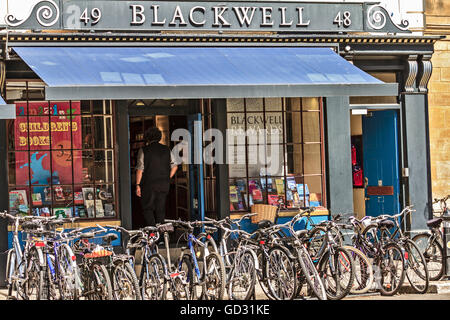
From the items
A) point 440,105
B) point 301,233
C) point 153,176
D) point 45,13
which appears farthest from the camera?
point 440,105

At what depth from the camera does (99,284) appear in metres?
9.25

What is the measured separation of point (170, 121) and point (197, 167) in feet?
5.03

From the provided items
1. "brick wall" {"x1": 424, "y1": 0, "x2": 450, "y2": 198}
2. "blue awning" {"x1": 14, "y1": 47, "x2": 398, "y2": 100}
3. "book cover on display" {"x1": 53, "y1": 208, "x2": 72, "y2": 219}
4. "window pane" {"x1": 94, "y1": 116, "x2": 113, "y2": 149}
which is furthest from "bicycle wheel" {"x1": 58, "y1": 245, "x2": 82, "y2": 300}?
"brick wall" {"x1": 424, "y1": 0, "x2": 450, "y2": 198}

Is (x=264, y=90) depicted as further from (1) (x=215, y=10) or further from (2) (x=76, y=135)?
(2) (x=76, y=135)

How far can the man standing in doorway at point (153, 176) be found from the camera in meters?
13.3

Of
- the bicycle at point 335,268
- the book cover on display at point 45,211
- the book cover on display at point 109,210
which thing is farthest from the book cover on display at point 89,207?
the bicycle at point 335,268

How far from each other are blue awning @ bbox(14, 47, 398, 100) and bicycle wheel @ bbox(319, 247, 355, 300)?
2415 mm

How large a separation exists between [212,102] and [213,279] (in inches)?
172

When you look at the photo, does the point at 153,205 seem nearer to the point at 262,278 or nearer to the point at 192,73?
the point at 192,73

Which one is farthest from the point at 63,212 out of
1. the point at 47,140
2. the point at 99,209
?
the point at 47,140

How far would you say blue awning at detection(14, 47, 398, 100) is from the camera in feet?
35.3

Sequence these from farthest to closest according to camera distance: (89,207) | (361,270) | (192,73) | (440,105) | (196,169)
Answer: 1. (440,105)
2. (196,169)
3. (89,207)
4. (192,73)
5. (361,270)

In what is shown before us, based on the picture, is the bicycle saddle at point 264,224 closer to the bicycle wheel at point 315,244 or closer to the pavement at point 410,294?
the bicycle wheel at point 315,244

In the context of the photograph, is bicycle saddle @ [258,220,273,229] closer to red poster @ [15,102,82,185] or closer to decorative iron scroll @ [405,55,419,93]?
red poster @ [15,102,82,185]
